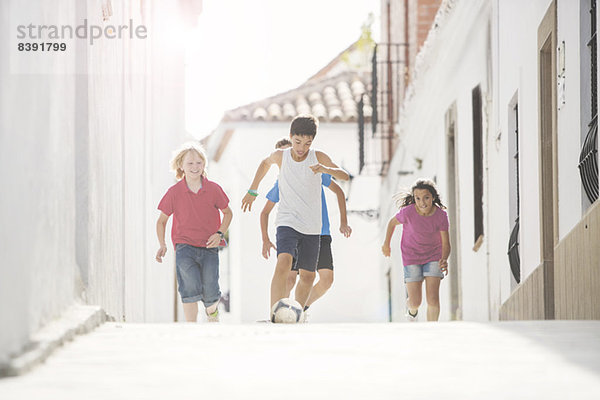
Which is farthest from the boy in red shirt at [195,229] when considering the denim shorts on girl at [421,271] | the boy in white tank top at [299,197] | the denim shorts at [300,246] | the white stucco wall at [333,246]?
the white stucco wall at [333,246]

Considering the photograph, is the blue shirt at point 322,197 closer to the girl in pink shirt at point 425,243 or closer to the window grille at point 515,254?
the girl in pink shirt at point 425,243

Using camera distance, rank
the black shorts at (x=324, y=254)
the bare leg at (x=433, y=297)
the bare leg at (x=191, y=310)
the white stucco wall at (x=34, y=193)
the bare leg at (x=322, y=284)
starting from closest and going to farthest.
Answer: the white stucco wall at (x=34, y=193) → the bare leg at (x=191, y=310) → the black shorts at (x=324, y=254) → the bare leg at (x=322, y=284) → the bare leg at (x=433, y=297)

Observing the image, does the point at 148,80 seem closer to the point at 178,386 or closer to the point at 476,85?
the point at 476,85

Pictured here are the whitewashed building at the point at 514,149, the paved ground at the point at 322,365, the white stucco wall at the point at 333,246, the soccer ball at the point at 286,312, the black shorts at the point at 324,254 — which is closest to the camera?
the paved ground at the point at 322,365

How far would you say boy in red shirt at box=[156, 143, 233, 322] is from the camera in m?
8.75

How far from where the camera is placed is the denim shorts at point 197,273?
8.74 meters

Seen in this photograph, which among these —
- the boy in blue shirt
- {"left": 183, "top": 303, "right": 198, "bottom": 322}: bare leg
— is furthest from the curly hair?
{"left": 183, "top": 303, "right": 198, "bottom": 322}: bare leg

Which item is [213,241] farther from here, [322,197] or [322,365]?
[322,365]

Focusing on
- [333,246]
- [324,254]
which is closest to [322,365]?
[324,254]

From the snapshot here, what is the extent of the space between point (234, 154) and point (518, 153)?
2022 centimetres

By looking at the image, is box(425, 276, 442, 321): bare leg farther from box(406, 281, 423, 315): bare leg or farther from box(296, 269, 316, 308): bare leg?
box(296, 269, 316, 308): bare leg

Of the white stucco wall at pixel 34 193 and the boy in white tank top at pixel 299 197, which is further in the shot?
the boy in white tank top at pixel 299 197

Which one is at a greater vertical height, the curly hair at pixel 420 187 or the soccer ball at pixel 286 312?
the curly hair at pixel 420 187

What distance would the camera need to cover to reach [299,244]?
868cm
